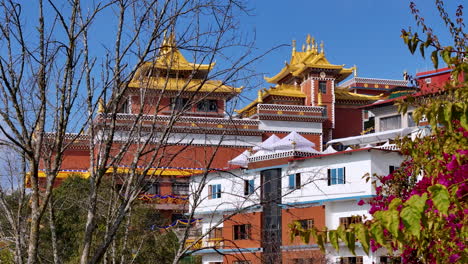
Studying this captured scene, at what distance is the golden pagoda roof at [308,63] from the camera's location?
1724 inches

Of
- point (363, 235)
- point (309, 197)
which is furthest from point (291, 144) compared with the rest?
point (363, 235)

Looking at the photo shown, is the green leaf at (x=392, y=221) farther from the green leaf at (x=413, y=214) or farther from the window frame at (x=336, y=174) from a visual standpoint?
the window frame at (x=336, y=174)

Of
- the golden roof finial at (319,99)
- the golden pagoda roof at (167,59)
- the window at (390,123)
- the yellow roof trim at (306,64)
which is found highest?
the yellow roof trim at (306,64)

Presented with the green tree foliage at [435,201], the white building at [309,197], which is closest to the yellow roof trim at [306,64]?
the white building at [309,197]

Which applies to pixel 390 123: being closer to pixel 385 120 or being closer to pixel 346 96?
pixel 385 120

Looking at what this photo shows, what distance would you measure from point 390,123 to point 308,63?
9461 mm

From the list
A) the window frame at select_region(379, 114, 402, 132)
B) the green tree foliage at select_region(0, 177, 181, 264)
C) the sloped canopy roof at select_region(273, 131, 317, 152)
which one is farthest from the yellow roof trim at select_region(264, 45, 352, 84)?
the green tree foliage at select_region(0, 177, 181, 264)

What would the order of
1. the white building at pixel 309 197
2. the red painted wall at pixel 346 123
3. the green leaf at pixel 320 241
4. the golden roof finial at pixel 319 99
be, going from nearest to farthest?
the green leaf at pixel 320 241 < the white building at pixel 309 197 < the golden roof finial at pixel 319 99 < the red painted wall at pixel 346 123

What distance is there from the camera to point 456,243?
5.80 m

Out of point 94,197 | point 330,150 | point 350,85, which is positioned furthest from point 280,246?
point 350,85

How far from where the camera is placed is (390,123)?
3666 centimetres

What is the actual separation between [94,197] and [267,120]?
35.1 meters

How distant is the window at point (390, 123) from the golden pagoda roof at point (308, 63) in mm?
Result: 7561

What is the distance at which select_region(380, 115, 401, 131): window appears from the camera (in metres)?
36.3
